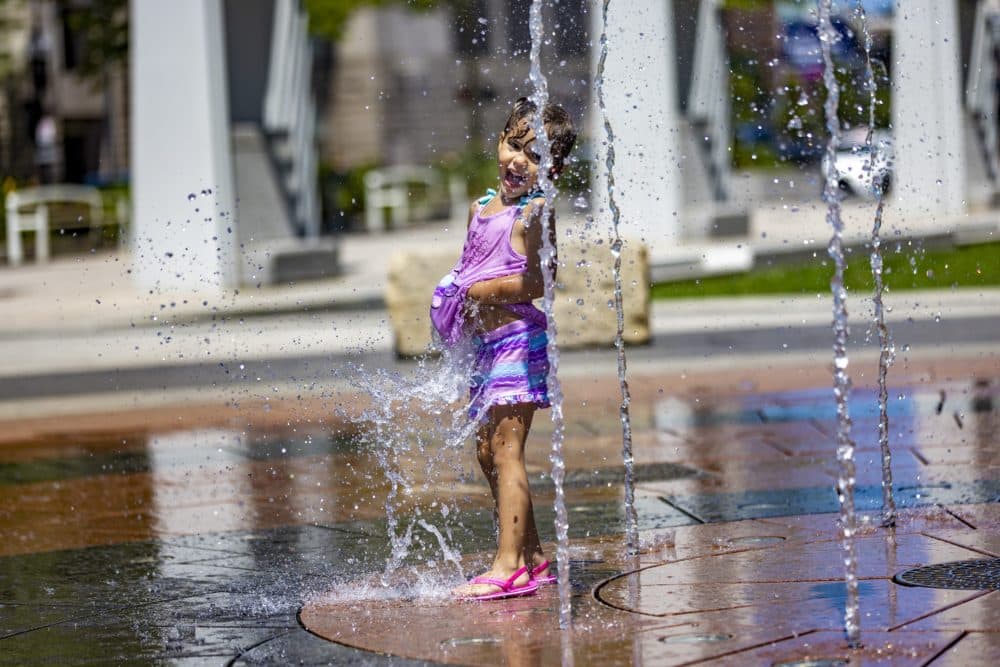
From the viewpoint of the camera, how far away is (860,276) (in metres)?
17.4

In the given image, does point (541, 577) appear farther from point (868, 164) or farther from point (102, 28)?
point (102, 28)

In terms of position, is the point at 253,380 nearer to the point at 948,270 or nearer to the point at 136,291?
the point at 136,291

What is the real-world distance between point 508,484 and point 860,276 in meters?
12.7

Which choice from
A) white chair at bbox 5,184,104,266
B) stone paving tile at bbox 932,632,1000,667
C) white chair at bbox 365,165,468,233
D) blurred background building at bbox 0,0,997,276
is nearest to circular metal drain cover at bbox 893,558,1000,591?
stone paving tile at bbox 932,632,1000,667

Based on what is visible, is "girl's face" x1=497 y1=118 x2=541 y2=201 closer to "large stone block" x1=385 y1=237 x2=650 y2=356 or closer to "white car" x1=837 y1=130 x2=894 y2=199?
"white car" x1=837 y1=130 x2=894 y2=199

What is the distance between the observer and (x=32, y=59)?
49.7m

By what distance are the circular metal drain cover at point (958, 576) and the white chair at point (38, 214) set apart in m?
22.6

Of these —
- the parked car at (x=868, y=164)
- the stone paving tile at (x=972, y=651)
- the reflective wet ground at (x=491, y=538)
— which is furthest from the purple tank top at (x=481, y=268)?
the stone paving tile at (x=972, y=651)

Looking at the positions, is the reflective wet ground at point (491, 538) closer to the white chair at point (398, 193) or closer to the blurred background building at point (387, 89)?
the blurred background building at point (387, 89)

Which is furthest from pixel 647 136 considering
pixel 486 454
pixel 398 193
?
pixel 486 454

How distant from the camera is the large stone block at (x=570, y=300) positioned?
1296 centimetres

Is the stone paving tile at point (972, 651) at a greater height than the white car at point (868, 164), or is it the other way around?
the white car at point (868, 164)

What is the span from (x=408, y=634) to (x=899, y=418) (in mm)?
4881

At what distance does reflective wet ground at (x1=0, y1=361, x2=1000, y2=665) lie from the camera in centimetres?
471
